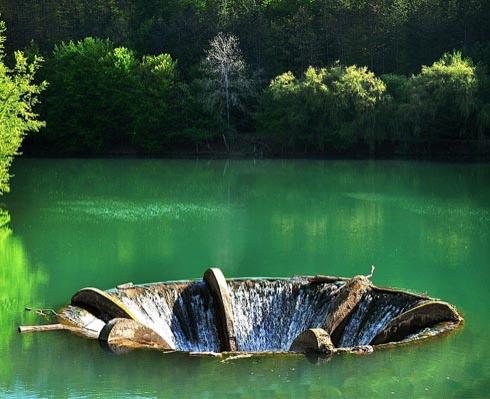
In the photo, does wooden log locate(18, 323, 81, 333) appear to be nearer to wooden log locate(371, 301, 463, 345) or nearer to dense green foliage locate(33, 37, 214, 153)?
wooden log locate(371, 301, 463, 345)

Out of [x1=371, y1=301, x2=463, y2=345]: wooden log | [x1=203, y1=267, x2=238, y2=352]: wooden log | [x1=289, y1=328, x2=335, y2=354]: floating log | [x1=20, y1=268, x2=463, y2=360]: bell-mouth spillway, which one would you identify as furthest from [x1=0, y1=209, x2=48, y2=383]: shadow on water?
[x1=371, y1=301, x2=463, y2=345]: wooden log

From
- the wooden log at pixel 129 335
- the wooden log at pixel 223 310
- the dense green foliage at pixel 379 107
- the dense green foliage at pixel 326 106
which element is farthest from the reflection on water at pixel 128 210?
the dense green foliage at pixel 379 107

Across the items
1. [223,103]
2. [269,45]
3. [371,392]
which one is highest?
[269,45]

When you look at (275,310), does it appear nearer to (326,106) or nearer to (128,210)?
(128,210)

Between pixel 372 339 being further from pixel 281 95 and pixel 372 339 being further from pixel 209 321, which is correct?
pixel 281 95

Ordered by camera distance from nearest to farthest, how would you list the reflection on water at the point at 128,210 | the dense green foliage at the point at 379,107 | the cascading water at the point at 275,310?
the cascading water at the point at 275,310 < the reflection on water at the point at 128,210 < the dense green foliage at the point at 379,107

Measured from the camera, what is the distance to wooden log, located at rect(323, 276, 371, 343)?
14.3 metres

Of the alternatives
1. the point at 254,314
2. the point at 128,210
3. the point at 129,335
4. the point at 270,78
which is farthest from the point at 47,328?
the point at 270,78

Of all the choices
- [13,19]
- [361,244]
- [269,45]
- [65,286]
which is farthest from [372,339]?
[13,19]

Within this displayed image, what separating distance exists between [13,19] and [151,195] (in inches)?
1267

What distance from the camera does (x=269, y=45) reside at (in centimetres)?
5591

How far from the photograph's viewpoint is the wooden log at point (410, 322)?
1354cm

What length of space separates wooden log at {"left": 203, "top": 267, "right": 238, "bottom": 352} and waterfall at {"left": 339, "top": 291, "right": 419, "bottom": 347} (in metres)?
1.82

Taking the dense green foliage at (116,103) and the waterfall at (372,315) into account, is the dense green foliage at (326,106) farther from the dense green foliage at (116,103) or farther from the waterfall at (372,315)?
the waterfall at (372,315)
